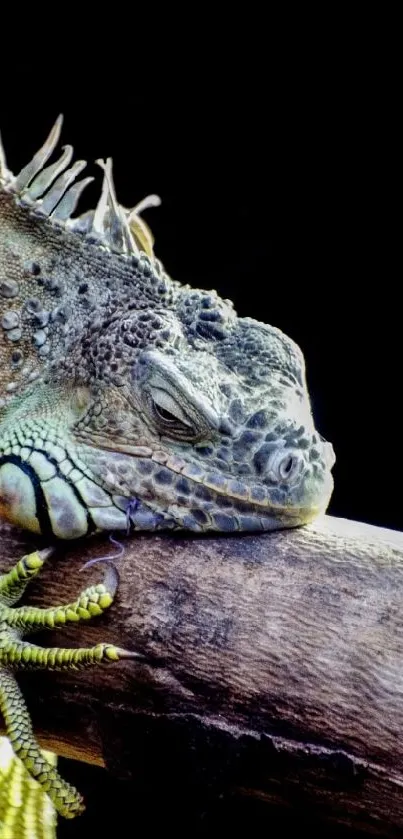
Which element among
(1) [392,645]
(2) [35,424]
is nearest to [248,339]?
(2) [35,424]

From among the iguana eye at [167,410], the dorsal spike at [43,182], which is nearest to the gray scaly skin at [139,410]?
the iguana eye at [167,410]

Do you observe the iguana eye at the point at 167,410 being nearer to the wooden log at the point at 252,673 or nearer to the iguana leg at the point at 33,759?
the wooden log at the point at 252,673

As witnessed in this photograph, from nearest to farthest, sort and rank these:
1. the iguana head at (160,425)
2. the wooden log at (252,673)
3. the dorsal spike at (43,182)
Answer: the wooden log at (252,673)
the iguana head at (160,425)
the dorsal spike at (43,182)

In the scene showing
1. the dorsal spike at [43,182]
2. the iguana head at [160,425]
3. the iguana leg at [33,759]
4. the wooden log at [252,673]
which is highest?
the dorsal spike at [43,182]

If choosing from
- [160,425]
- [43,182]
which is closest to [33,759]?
[160,425]

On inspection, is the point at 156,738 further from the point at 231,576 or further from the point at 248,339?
the point at 248,339

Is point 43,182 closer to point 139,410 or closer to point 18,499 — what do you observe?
point 139,410
